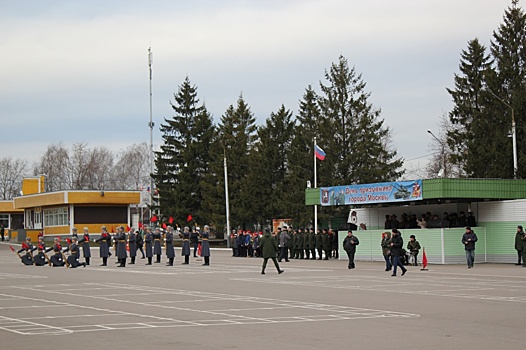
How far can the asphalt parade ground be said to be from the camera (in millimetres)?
12922

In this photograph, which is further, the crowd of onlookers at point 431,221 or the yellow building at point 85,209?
the yellow building at point 85,209

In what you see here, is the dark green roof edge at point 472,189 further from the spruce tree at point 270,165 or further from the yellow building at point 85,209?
the yellow building at point 85,209

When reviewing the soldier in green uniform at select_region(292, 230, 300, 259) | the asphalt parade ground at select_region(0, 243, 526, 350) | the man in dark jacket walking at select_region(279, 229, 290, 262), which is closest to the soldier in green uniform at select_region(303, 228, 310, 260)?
the soldier in green uniform at select_region(292, 230, 300, 259)

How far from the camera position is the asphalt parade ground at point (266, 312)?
12.9 m

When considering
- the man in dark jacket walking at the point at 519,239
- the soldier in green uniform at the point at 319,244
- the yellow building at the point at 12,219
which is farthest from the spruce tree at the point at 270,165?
the yellow building at the point at 12,219

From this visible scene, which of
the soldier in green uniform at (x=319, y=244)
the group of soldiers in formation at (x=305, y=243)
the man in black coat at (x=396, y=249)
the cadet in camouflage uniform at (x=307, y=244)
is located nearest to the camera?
the man in black coat at (x=396, y=249)

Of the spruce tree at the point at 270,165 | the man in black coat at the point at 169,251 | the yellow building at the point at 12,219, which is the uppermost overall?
the spruce tree at the point at 270,165

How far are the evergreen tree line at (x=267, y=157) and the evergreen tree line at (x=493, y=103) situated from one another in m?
7.94

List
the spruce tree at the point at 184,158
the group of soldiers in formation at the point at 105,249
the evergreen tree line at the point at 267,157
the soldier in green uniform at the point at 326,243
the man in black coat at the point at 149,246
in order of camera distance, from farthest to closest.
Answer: the spruce tree at the point at 184,158, the evergreen tree line at the point at 267,157, the soldier in green uniform at the point at 326,243, the man in black coat at the point at 149,246, the group of soldiers in formation at the point at 105,249

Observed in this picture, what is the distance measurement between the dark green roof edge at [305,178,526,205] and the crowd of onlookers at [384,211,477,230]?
107 centimetres

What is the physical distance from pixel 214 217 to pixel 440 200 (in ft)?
125

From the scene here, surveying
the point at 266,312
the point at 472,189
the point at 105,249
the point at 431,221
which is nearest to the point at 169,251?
the point at 105,249

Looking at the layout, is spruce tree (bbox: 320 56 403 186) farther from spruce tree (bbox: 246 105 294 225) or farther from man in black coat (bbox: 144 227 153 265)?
man in black coat (bbox: 144 227 153 265)

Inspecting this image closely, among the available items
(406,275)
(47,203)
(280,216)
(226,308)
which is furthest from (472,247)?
(47,203)
